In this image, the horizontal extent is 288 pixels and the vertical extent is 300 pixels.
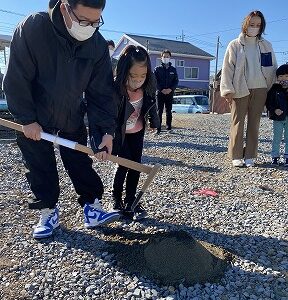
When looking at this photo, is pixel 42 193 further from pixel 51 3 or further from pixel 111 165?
pixel 111 165

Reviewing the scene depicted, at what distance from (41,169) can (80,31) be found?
1.06 m

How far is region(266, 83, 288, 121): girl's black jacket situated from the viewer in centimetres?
491

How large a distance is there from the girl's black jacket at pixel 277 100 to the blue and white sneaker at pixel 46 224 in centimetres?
324

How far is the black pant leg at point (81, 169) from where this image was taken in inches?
115

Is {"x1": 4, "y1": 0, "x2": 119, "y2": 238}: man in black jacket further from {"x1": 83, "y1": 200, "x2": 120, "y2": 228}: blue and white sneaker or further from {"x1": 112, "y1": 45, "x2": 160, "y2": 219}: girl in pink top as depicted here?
{"x1": 112, "y1": 45, "x2": 160, "y2": 219}: girl in pink top

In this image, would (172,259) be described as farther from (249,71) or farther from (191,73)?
(191,73)

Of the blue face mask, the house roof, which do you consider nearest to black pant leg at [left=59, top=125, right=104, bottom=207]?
the blue face mask

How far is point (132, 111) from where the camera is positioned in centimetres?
306

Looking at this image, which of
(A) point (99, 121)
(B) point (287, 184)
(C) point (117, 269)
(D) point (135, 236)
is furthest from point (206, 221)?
(B) point (287, 184)

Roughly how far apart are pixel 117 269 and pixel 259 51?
11.6 ft

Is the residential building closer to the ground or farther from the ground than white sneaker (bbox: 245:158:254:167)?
farther from the ground

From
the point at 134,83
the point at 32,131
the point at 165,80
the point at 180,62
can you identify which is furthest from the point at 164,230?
the point at 180,62

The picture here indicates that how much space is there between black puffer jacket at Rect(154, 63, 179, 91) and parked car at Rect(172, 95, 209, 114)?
1395cm

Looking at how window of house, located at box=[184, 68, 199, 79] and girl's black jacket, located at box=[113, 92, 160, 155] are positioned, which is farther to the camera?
window of house, located at box=[184, 68, 199, 79]
